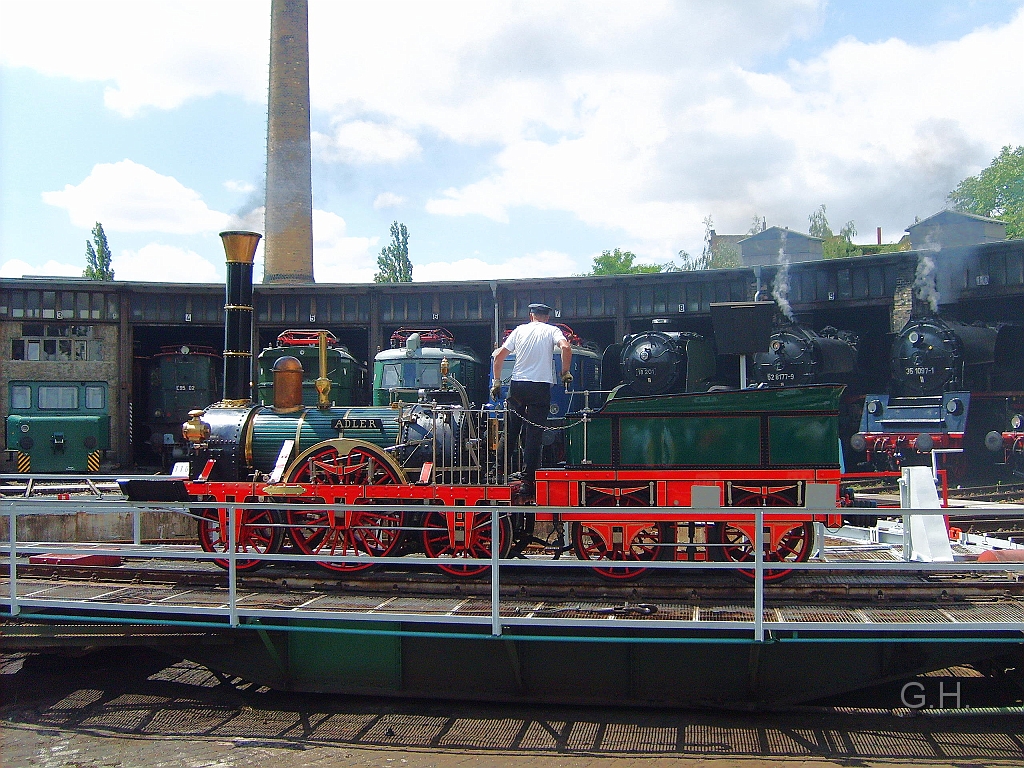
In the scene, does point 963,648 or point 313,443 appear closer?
point 963,648

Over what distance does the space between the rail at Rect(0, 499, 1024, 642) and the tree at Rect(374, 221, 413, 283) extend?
46.4 metres

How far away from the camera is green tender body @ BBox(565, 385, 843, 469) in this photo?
7.16m

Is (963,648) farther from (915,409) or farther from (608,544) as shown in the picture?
(915,409)

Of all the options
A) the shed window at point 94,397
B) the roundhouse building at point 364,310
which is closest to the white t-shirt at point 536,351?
the roundhouse building at point 364,310

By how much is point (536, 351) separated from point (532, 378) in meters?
0.26

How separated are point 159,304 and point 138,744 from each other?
19.1 metres

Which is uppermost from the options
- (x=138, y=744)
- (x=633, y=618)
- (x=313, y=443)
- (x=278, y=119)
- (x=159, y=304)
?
(x=278, y=119)

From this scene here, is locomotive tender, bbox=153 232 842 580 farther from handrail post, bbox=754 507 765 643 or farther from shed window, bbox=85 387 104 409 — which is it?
shed window, bbox=85 387 104 409

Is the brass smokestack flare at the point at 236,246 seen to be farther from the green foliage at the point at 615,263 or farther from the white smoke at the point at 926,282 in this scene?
the green foliage at the point at 615,263

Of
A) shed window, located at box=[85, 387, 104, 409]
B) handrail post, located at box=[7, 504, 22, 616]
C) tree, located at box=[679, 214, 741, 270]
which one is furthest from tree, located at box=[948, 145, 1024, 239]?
handrail post, located at box=[7, 504, 22, 616]

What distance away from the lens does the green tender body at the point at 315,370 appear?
16.2 meters

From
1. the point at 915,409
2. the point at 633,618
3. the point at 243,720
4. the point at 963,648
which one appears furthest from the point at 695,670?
the point at 915,409

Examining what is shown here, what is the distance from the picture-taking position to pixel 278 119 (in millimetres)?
31469

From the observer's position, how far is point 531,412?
24.4ft
